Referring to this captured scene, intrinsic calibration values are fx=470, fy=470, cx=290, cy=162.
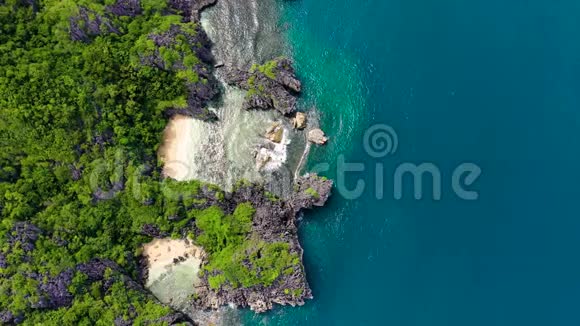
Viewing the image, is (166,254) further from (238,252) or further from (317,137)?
(317,137)

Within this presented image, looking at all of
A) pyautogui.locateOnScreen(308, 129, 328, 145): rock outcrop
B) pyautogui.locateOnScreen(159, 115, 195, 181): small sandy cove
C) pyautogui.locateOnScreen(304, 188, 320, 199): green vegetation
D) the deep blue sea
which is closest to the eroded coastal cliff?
pyautogui.locateOnScreen(304, 188, 320, 199): green vegetation

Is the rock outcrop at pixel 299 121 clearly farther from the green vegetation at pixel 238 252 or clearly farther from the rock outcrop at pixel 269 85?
the green vegetation at pixel 238 252

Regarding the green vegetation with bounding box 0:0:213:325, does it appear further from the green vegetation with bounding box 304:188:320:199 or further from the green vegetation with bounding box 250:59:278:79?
the green vegetation with bounding box 304:188:320:199

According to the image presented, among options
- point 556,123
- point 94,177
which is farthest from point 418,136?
point 94,177

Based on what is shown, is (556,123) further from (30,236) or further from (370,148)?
(30,236)

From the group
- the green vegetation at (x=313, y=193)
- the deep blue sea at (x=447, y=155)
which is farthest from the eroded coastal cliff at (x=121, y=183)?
the deep blue sea at (x=447, y=155)

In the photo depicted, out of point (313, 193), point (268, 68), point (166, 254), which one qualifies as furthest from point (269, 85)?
point (166, 254)
